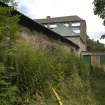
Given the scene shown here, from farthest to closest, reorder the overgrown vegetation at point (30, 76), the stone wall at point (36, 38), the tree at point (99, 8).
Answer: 1. the tree at point (99, 8)
2. the stone wall at point (36, 38)
3. the overgrown vegetation at point (30, 76)

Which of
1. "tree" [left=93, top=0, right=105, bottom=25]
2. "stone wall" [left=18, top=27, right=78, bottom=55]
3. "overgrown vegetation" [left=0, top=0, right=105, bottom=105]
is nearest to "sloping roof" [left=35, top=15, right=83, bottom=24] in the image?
"tree" [left=93, top=0, right=105, bottom=25]

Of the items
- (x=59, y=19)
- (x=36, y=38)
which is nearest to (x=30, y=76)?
(x=36, y=38)

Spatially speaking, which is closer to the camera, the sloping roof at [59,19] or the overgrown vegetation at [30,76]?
the overgrown vegetation at [30,76]

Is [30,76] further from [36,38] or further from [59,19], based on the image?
[59,19]

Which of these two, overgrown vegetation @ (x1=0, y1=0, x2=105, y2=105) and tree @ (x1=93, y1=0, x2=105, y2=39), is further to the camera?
tree @ (x1=93, y1=0, x2=105, y2=39)

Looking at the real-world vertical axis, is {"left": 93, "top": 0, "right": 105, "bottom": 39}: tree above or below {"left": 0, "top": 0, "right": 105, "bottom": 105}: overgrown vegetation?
above

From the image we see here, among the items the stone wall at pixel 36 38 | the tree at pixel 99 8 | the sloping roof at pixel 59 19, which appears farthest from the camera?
the sloping roof at pixel 59 19

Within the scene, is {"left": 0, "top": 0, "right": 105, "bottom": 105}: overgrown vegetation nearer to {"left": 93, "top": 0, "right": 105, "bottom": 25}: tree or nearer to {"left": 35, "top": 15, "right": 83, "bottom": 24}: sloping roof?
{"left": 93, "top": 0, "right": 105, "bottom": 25}: tree

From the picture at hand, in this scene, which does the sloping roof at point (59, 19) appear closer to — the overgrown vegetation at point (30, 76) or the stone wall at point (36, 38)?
the stone wall at point (36, 38)

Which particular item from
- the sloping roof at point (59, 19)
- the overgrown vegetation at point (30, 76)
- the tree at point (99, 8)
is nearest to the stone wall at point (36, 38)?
the overgrown vegetation at point (30, 76)

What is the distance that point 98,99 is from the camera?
14.0 m

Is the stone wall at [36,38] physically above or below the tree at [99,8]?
below

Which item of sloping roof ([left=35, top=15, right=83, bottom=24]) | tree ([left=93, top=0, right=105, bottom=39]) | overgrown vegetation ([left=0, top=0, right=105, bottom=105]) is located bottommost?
overgrown vegetation ([left=0, top=0, right=105, bottom=105])

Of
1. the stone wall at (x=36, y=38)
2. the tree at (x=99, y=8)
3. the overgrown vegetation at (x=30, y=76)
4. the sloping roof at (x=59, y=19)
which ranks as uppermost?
the sloping roof at (x=59, y=19)
